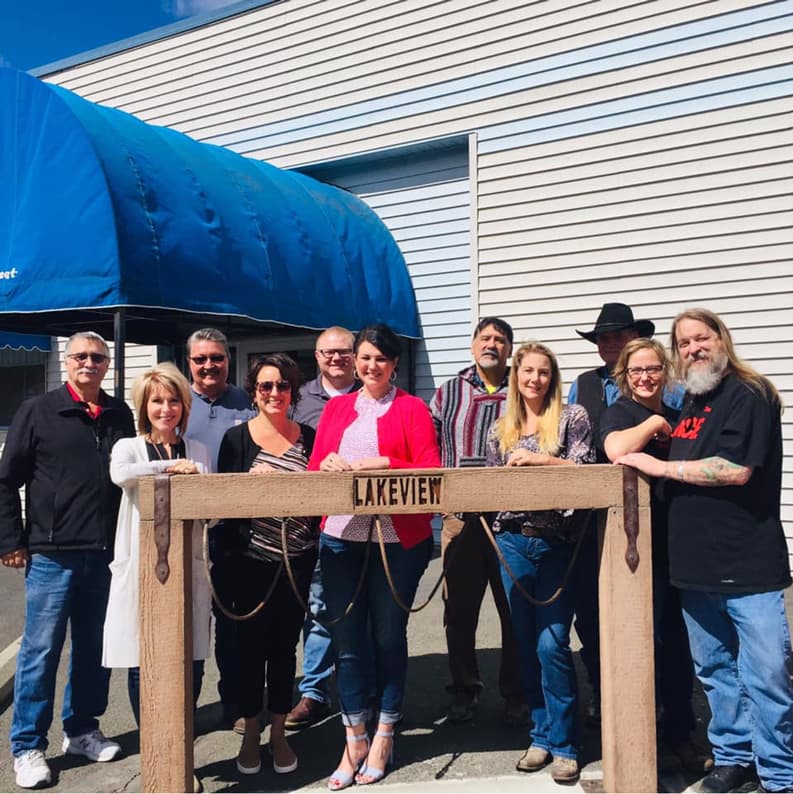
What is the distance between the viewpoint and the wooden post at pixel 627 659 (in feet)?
8.86

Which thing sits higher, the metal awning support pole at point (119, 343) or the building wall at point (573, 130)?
the building wall at point (573, 130)

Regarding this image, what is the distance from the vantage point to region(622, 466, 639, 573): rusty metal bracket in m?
2.75

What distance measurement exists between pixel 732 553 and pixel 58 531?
2616mm

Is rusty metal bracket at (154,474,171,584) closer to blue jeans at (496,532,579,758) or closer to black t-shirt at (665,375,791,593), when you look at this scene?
blue jeans at (496,532,579,758)

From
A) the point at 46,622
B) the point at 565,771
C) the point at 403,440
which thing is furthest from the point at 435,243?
the point at 565,771

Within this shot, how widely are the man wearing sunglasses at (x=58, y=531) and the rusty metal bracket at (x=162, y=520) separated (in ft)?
1.90

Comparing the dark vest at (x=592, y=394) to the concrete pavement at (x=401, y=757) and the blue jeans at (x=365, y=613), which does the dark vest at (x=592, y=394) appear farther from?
the concrete pavement at (x=401, y=757)

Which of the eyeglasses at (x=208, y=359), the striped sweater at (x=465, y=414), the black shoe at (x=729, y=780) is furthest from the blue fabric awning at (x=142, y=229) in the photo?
the black shoe at (x=729, y=780)

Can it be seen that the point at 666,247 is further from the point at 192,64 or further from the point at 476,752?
the point at 192,64

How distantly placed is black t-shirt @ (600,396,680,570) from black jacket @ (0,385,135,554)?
2.06m

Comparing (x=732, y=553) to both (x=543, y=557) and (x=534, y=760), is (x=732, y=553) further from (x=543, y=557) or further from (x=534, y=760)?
(x=534, y=760)

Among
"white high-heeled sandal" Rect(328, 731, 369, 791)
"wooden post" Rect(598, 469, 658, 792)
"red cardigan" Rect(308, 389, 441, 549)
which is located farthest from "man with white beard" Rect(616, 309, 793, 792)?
"white high-heeled sandal" Rect(328, 731, 369, 791)

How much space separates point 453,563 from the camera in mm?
3697

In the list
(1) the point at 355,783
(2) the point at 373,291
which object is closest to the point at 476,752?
(1) the point at 355,783
